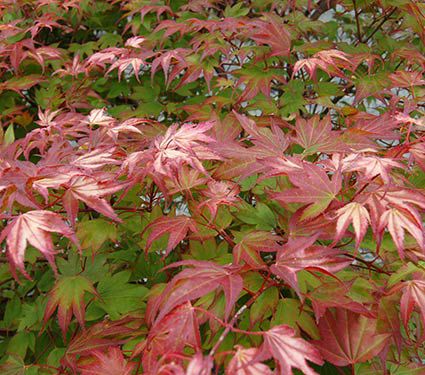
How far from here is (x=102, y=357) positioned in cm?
110

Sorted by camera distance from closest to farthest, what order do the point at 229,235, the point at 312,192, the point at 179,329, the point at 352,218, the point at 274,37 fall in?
the point at 179,329, the point at 352,218, the point at 312,192, the point at 229,235, the point at 274,37

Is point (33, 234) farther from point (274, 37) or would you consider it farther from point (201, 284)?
point (274, 37)

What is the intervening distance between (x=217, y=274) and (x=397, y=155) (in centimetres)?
53

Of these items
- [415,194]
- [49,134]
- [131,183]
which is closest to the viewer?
[415,194]

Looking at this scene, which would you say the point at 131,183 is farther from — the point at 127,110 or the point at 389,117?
the point at 127,110

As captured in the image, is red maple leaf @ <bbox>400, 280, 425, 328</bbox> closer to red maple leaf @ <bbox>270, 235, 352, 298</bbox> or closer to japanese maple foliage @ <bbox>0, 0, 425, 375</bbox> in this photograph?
japanese maple foliage @ <bbox>0, 0, 425, 375</bbox>

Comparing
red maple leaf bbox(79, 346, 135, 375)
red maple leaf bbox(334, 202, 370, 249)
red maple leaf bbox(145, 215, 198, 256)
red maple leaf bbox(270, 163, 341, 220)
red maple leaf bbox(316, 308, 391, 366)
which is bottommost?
red maple leaf bbox(79, 346, 135, 375)

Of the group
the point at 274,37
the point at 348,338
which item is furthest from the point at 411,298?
the point at 274,37

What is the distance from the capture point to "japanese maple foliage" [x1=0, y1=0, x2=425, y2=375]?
0.99 meters

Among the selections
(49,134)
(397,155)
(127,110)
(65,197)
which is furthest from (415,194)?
(127,110)

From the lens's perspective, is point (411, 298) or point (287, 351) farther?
point (411, 298)

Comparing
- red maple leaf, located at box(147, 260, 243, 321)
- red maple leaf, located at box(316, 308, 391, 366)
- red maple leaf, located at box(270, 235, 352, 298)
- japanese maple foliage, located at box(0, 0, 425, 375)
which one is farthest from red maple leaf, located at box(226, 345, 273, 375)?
red maple leaf, located at box(316, 308, 391, 366)

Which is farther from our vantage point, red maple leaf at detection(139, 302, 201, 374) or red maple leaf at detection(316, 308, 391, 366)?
red maple leaf at detection(316, 308, 391, 366)

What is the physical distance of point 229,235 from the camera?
1.44 meters
